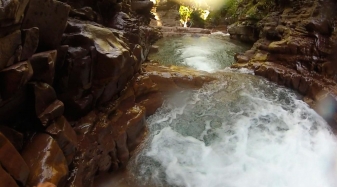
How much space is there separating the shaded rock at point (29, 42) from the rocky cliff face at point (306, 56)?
24.6ft

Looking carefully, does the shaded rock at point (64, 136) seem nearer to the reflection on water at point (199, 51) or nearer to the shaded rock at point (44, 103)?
the shaded rock at point (44, 103)

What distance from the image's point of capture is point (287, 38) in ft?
30.5

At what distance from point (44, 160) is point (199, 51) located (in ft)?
34.0

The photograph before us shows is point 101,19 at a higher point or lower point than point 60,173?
higher

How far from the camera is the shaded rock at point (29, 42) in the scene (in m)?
3.20

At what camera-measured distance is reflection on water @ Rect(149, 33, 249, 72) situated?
10.6 meters

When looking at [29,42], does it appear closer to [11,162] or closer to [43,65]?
[43,65]

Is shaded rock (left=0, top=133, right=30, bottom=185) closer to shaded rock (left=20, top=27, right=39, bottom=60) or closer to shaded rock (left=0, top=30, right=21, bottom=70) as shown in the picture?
shaded rock (left=0, top=30, right=21, bottom=70)

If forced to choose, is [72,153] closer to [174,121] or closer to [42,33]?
[42,33]

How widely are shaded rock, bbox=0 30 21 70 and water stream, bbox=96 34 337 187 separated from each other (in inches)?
113

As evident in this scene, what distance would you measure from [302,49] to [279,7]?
4318 mm

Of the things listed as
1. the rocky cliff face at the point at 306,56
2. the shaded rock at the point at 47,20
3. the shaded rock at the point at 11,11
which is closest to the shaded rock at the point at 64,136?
the shaded rock at the point at 47,20

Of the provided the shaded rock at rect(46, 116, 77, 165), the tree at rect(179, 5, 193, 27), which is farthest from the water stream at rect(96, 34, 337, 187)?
the tree at rect(179, 5, 193, 27)

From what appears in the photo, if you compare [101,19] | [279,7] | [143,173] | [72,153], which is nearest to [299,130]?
[143,173]
